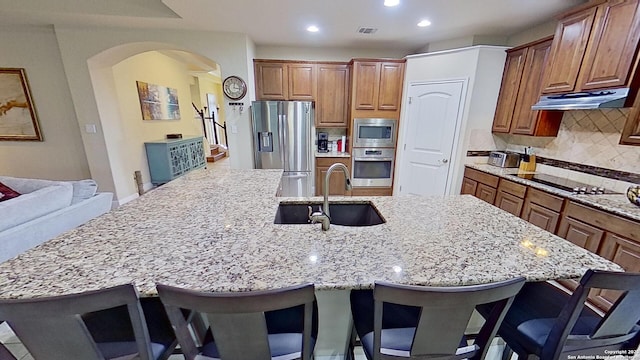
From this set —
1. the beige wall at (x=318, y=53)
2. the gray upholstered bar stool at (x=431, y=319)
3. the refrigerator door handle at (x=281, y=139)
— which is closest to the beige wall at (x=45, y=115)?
the beige wall at (x=318, y=53)

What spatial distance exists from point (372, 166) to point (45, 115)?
508 centimetres

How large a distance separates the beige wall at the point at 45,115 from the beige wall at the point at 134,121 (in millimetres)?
494

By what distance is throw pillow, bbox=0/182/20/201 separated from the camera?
2117mm

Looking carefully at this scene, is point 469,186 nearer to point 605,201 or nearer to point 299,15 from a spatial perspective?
point 605,201

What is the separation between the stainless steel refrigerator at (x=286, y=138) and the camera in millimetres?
3604

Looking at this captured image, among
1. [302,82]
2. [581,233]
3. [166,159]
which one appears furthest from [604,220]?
[166,159]

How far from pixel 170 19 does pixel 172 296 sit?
3.49m

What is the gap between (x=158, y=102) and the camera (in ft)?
16.6

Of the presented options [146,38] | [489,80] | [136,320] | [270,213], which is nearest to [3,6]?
[146,38]

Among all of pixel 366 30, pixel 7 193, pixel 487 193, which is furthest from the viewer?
pixel 366 30

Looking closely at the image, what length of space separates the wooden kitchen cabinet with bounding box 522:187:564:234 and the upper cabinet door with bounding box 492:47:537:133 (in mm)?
1086

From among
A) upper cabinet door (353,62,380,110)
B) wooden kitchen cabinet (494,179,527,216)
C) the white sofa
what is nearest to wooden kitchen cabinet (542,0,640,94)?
wooden kitchen cabinet (494,179,527,216)

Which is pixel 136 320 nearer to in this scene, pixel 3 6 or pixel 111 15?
pixel 111 15

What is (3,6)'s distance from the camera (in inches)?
105
